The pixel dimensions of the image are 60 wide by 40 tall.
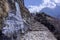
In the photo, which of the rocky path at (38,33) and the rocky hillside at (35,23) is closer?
the rocky hillside at (35,23)

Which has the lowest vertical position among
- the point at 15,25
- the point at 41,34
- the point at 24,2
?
the point at 41,34

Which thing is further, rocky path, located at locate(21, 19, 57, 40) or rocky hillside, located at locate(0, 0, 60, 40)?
rocky path, located at locate(21, 19, 57, 40)

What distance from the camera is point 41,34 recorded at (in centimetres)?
634

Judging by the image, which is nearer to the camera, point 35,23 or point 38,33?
point 38,33

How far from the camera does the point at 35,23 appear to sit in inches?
276

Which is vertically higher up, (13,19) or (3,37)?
(13,19)

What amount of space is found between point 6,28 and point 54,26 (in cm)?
Answer: 168

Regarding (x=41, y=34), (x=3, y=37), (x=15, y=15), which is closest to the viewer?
(x=3, y=37)

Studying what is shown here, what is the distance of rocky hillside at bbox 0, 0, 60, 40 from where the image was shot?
219 inches

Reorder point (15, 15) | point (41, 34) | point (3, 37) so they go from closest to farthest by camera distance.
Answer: point (3, 37) < point (15, 15) < point (41, 34)

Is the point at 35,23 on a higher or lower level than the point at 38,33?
higher

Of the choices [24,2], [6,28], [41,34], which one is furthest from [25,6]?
[6,28]

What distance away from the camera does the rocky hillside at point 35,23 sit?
5555 mm

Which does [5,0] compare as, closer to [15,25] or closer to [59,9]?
[15,25]
